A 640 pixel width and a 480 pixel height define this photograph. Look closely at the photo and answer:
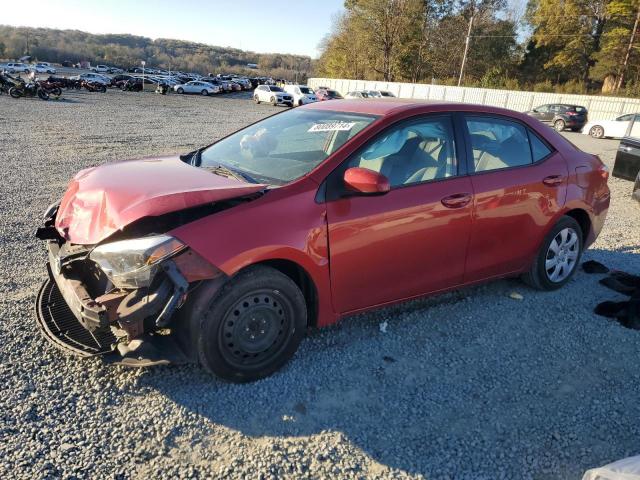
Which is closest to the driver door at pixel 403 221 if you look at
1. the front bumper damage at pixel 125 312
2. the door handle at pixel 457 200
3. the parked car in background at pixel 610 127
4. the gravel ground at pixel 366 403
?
the door handle at pixel 457 200

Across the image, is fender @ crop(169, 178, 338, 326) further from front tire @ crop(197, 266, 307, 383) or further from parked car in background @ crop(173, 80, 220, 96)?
parked car in background @ crop(173, 80, 220, 96)

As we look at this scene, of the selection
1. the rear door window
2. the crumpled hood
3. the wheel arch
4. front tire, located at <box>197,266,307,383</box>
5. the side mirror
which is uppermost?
the rear door window

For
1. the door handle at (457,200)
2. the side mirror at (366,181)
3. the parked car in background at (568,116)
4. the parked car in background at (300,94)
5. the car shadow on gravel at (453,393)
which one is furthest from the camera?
the parked car in background at (300,94)

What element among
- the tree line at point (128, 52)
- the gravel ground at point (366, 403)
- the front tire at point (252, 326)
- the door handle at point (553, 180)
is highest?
the tree line at point (128, 52)

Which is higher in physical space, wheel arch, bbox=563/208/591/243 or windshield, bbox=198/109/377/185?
windshield, bbox=198/109/377/185

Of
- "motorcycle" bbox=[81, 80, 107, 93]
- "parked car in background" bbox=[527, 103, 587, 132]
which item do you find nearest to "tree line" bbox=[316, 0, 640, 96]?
"parked car in background" bbox=[527, 103, 587, 132]

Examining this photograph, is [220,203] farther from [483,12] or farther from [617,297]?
[483,12]

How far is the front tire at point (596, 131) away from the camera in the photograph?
24109mm

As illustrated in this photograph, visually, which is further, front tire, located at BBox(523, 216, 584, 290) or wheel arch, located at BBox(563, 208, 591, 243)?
wheel arch, located at BBox(563, 208, 591, 243)

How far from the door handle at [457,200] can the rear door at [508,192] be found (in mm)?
99

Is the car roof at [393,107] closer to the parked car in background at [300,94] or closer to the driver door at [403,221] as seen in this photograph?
the driver door at [403,221]

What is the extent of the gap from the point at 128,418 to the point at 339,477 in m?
1.20

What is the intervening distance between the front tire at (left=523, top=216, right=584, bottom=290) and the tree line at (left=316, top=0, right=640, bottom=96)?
147ft

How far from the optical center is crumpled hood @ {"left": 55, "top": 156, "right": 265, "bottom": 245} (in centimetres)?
272
